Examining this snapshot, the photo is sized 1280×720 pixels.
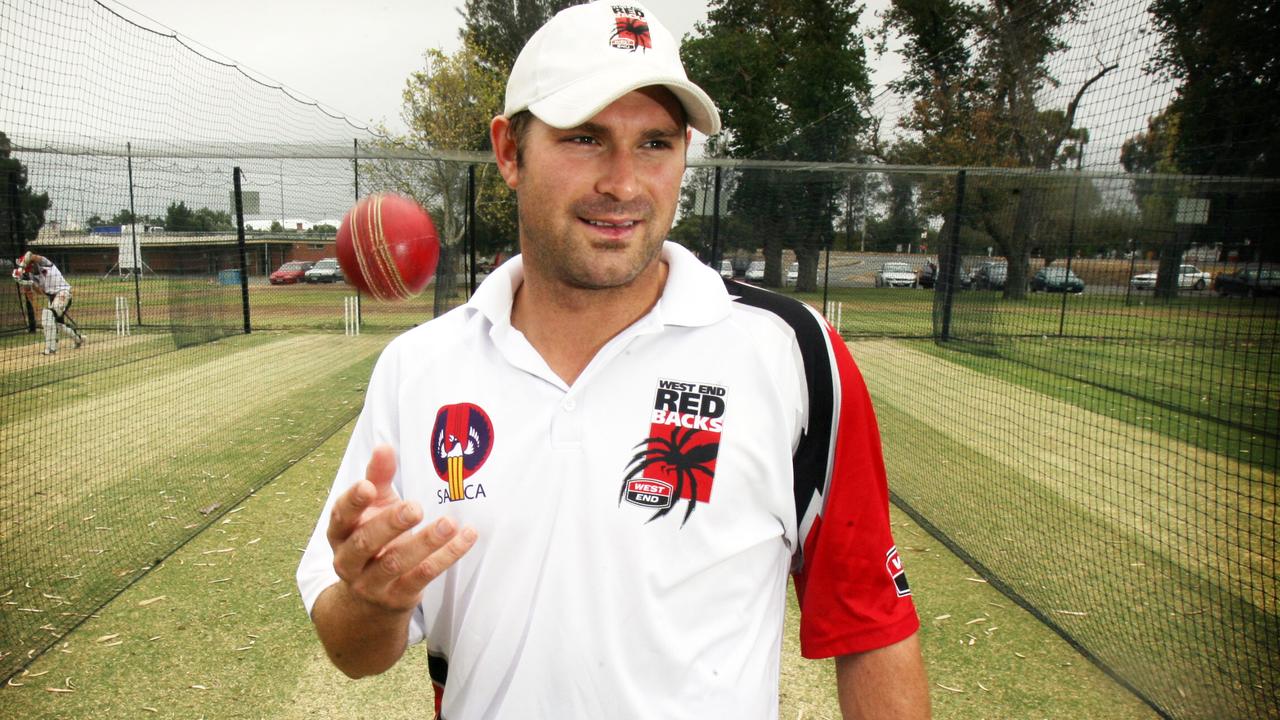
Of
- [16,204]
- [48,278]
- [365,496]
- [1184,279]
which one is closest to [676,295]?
[365,496]

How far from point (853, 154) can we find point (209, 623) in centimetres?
926

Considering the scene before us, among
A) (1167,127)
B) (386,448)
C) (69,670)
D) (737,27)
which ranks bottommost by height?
(69,670)

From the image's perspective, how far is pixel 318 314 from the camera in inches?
531

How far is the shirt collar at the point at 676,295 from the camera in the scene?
56.1 inches

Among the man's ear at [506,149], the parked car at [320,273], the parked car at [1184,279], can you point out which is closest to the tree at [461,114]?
the parked car at [320,273]

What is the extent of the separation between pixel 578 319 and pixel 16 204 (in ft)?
28.5

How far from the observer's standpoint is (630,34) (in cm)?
141

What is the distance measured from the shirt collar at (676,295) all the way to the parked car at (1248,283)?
28.9 feet

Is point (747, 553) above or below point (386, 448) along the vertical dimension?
below

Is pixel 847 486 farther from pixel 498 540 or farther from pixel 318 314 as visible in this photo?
pixel 318 314

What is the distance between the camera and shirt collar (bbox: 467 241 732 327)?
4.68 ft

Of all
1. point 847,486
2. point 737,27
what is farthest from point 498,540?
point 737,27

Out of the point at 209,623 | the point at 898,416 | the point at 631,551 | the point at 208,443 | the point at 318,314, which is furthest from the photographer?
the point at 318,314

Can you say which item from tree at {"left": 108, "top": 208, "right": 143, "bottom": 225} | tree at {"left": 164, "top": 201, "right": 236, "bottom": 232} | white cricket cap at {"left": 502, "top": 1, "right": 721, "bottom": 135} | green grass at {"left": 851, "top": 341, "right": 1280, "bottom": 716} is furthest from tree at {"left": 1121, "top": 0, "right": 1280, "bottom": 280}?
tree at {"left": 164, "top": 201, "right": 236, "bottom": 232}
